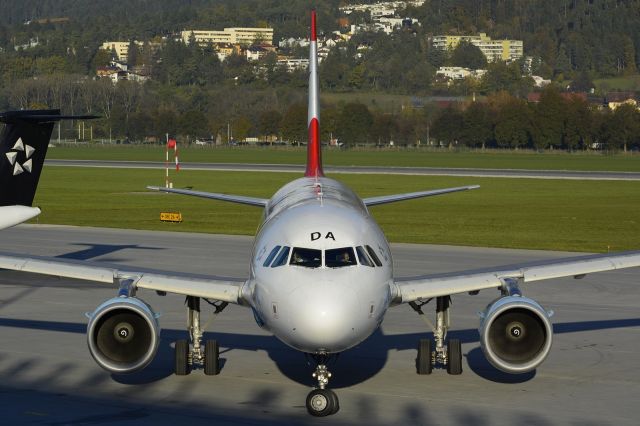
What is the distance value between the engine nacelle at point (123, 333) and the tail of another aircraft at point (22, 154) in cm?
1530

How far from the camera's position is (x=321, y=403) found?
1941 centimetres

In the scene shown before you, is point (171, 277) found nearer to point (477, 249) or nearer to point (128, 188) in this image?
point (477, 249)

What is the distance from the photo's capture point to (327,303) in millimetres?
18516

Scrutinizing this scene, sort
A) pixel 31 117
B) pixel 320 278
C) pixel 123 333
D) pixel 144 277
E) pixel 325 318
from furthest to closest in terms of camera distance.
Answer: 1. pixel 31 117
2. pixel 144 277
3. pixel 123 333
4. pixel 320 278
5. pixel 325 318

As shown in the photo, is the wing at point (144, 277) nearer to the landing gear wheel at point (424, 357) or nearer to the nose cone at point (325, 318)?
the nose cone at point (325, 318)

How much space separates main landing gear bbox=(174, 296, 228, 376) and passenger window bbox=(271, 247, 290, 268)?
3169mm

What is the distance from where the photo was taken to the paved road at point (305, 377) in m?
19.7

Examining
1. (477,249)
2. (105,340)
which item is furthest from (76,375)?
(477,249)

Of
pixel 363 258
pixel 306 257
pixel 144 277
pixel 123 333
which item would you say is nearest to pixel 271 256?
pixel 306 257

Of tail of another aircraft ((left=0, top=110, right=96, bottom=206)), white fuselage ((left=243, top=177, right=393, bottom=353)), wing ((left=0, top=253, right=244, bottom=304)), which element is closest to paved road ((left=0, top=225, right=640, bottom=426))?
white fuselage ((left=243, top=177, right=393, bottom=353))

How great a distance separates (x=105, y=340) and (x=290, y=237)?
3.72 m

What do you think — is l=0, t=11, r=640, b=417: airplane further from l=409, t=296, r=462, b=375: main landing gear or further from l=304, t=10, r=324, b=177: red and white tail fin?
l=304, t=10, r=324, b=177: red and white tail fin

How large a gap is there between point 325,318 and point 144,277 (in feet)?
16.9

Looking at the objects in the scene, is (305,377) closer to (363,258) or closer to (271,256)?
(271,256)
